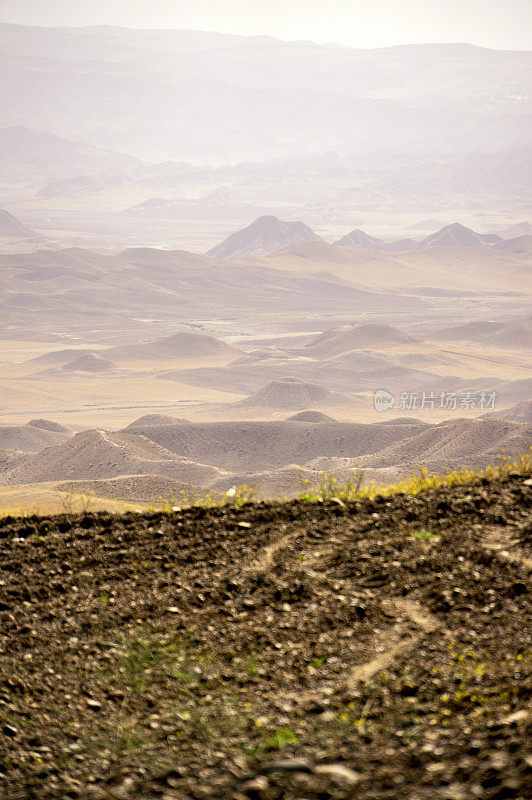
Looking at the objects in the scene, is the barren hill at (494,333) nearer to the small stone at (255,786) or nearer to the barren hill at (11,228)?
the small stone at (255,786)

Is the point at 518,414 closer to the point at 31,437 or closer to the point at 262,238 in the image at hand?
the point at 31,437

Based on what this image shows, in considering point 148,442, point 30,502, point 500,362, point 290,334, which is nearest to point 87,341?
point 290,334

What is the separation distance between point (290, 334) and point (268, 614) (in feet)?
202

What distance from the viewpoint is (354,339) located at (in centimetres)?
5706

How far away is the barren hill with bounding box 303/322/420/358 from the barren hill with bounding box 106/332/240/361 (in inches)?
218

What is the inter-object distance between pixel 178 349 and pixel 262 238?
A: 5171 cm

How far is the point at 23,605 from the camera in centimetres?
414

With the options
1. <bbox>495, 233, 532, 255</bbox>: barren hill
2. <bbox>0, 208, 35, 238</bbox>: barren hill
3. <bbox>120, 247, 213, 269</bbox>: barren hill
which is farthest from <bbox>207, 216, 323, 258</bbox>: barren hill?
<bbox>0, 208, 35, 238</bbox>: barren hill

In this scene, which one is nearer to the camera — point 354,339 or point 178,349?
point 178,349

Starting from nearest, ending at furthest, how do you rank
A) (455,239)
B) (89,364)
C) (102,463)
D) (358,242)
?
(102,463), (89,364), (455,239), (358,242)

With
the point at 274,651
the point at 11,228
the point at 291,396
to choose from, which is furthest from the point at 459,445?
the point at 11,228

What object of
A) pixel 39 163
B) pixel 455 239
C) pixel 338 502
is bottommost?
pixel 338 502

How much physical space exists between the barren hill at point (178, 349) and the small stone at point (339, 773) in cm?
5232

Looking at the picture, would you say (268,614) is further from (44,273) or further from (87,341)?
(44,273)
